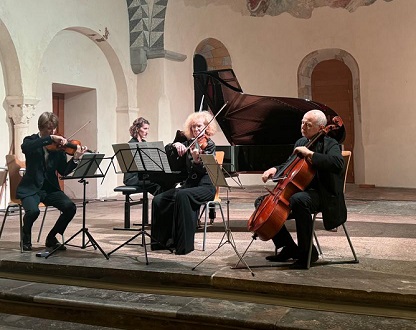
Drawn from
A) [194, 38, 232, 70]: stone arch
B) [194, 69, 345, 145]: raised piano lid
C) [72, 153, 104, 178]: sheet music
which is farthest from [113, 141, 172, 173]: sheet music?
[194, 38, 232, 70]: stone arch

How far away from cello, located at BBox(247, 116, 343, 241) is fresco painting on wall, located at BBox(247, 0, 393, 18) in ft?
26.9

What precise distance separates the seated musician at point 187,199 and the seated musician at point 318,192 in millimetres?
888

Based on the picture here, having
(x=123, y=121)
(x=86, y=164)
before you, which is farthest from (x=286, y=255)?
(x=123, y=121)

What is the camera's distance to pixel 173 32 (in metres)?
11.0

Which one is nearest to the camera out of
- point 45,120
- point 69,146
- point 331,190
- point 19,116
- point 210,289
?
point 210,289

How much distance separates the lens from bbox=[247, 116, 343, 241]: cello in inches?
144

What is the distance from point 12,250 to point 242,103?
10.1 ft

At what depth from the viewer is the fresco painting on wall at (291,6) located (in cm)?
1122

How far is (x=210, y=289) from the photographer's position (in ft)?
12.1

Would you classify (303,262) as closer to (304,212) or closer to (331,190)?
(304,212)

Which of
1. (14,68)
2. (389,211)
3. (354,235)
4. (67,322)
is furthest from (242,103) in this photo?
(14,68)

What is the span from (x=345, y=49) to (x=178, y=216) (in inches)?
317

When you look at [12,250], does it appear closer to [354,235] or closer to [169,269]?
[169,269]

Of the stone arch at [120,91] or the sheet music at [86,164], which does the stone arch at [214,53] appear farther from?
the sheet music at [86,164]
